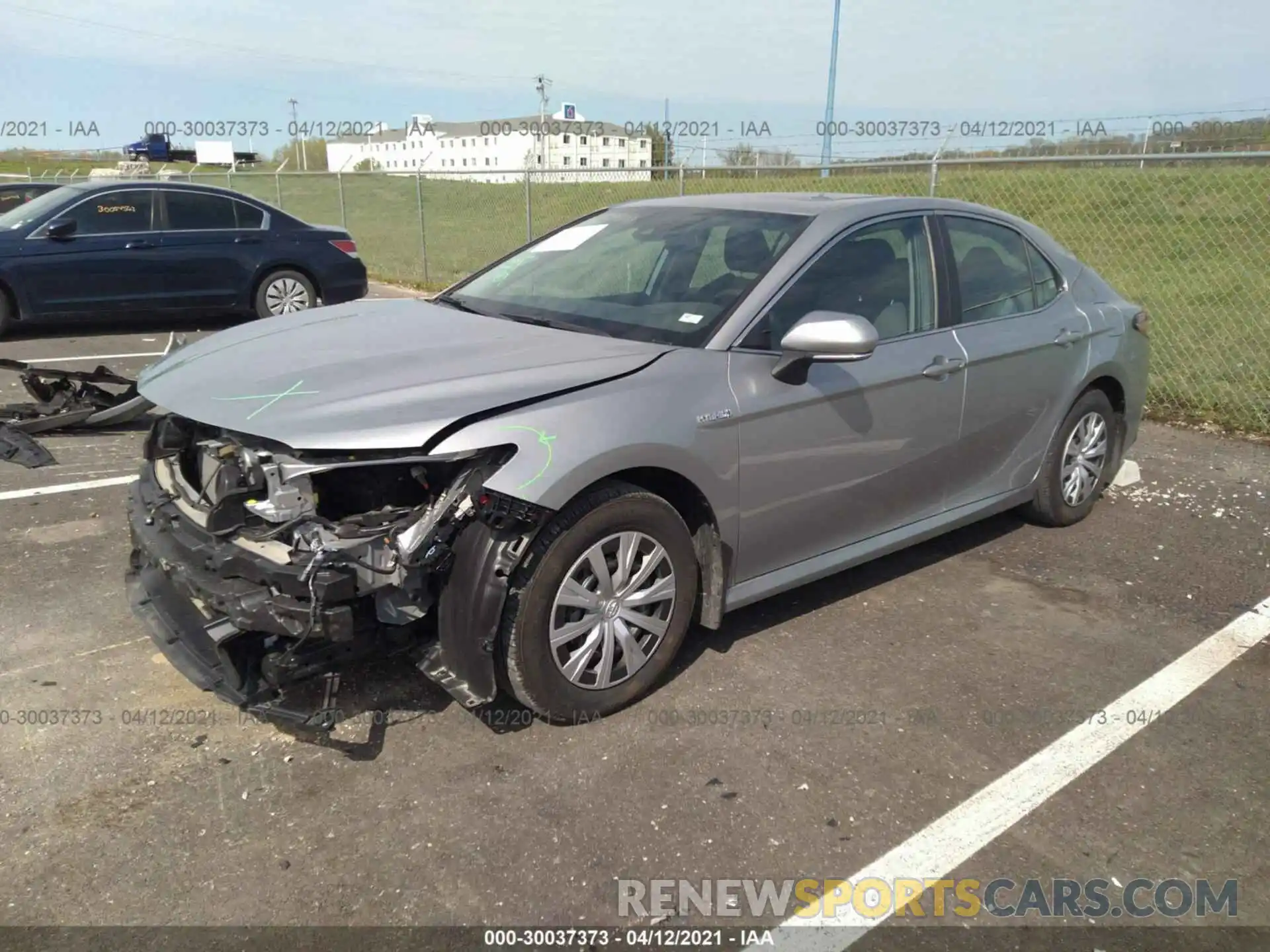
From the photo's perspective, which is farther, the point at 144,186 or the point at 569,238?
the point at 144,186

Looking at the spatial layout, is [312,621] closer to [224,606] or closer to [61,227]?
[224,606]

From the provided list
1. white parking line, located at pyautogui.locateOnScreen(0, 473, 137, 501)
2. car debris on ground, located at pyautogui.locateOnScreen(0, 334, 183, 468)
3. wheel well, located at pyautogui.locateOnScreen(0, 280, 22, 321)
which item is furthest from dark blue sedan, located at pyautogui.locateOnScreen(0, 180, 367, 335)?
white parking line, located at pyautogui.locateOnScreen(0, 473, 137, 501)

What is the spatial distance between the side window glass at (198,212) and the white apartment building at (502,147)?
8.79 m

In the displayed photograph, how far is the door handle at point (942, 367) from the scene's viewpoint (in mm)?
4027

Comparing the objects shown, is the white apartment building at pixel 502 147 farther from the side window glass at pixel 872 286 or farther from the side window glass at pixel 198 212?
the side window glass at pixel 872 286

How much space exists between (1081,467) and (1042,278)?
105 cm

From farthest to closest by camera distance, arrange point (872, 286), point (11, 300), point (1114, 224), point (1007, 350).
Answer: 1. point (1114, 224)
2. point (11, 300)
3. point (1007, 350)
4. point (872, 286)

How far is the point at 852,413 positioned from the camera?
3.75 meters

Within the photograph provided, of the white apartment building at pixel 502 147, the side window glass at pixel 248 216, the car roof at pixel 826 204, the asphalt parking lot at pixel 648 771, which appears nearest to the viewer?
the asphalt parking lot at pixel 648 771

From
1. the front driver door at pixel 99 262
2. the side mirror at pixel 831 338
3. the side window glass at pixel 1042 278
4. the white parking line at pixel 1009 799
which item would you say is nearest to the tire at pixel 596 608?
the side mirror at pixel 831 338

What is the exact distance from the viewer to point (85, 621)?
12.9ft

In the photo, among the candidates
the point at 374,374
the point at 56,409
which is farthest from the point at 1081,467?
the point at 56,409

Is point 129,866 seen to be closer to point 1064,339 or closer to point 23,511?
point 23,511

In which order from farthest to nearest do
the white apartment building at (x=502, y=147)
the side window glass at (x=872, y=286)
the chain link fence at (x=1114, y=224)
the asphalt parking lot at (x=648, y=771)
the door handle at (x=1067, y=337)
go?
Result: 1. the white apartment building at (x=502, y=147)
2. the chain link fence at (x=1114, y=224)
3. the door handle at (x=1067, y=337)
4. the side window glass at (x=872, y=286)
5. the asphalt parking lot at (x=648, y=771)
